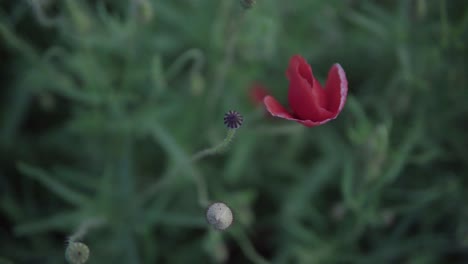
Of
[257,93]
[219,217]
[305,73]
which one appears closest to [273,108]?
[305,73]

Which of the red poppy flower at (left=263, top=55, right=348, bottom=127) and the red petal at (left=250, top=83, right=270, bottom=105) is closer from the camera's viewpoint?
the red poppy flower at (left=263, top=55, right=348, bottom=127)

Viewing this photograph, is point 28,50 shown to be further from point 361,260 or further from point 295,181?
point 361,260

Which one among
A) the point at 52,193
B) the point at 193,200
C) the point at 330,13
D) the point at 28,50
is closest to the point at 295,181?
the point at 193,200

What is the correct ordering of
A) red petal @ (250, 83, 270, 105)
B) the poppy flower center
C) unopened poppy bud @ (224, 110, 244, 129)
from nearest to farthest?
unopened poppy bud @ (224, 110, 244, 129)
the poppy flower center
red petal @ (250, 83, 270, 105)

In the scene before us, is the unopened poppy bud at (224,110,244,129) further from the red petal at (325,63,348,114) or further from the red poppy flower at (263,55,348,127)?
the red petal at (325,63,348,114)

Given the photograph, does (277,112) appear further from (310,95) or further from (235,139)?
(235,139)

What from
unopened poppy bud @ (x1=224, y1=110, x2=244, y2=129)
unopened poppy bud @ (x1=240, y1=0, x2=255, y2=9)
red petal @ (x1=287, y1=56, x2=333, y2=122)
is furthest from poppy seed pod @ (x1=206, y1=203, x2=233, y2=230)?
unopened poppy bud @ (x1=240, y1=0, x2=255, y2=9)
